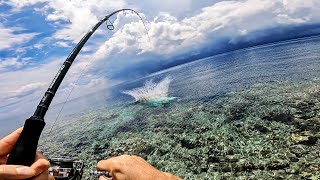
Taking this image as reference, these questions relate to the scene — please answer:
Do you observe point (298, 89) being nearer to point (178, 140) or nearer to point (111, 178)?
point (178, 140)

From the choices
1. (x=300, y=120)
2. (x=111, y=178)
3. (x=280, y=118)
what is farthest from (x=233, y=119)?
(x=111, y=178)

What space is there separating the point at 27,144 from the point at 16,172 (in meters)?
0.28

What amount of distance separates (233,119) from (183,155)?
15.8 ft

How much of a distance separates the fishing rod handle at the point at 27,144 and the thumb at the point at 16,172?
0.52 ft

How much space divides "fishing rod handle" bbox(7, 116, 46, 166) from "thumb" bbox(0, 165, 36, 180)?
0.16 metres

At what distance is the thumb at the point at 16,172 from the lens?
5.06 ft

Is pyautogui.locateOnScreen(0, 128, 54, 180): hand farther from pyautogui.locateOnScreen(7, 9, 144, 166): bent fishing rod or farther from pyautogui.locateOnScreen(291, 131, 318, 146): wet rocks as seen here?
pyautogui.locateOnScreen(291, 131, 318, 146): wet rocks

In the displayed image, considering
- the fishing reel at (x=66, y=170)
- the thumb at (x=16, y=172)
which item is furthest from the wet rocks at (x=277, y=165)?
the thumb at (x=16, y=172)

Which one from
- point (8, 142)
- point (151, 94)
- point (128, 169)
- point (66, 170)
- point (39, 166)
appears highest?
point (8, 142)

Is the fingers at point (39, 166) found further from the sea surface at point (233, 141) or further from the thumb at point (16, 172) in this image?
the sea surface at point (233, 141)

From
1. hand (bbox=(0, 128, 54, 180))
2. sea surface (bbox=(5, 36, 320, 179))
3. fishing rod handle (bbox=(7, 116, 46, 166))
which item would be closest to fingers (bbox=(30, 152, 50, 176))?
hand (bbox=(0, 128, 54, 180))

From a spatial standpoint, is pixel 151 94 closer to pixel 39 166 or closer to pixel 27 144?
pixel 27 144

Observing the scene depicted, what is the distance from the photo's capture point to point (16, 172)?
1552 mm

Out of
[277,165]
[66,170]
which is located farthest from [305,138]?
[66,170]
